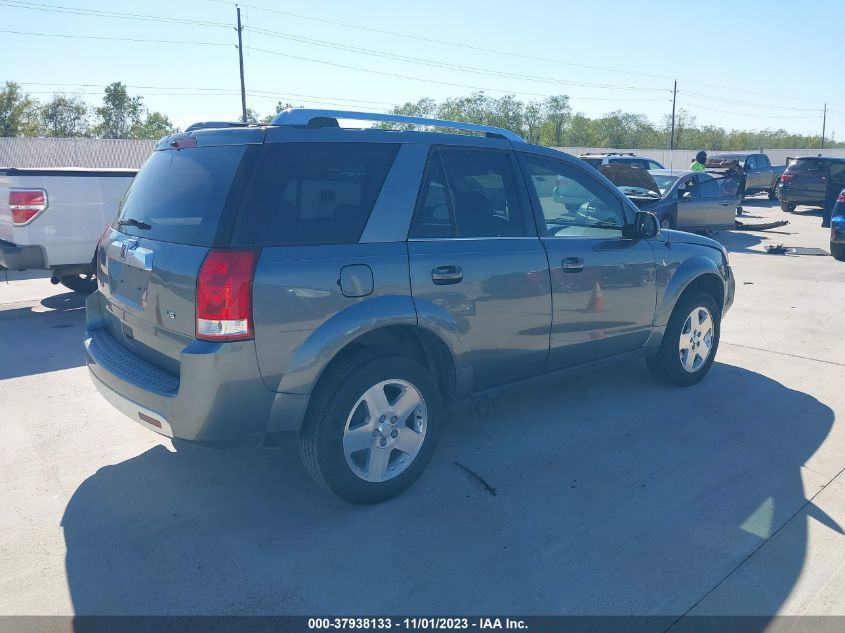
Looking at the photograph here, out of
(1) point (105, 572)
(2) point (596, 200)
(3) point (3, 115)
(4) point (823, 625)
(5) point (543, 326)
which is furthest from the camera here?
(3) point (3, 115)

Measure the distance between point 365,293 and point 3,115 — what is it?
172 ft

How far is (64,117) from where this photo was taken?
54.2m

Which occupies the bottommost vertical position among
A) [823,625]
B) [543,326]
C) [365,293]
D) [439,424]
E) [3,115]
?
[823,625]

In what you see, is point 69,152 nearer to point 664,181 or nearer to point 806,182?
point 664,181

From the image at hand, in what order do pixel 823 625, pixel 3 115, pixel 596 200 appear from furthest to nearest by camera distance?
1. pixel 3 115
2. pixel 596 200
3. pixel 823 625

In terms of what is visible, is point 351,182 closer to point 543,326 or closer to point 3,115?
point 543,326

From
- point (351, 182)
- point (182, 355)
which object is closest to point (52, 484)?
point (182, 355)

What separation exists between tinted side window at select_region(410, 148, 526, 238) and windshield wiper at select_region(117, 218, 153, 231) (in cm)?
142

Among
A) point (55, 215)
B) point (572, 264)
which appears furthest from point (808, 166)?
point (55, 215)

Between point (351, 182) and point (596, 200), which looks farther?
point (596, 200)

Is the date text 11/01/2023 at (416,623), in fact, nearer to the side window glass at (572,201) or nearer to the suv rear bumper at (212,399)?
the suv rear bumper at (212,399)

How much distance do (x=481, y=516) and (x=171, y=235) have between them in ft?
6.95

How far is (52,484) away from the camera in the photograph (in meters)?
3.91

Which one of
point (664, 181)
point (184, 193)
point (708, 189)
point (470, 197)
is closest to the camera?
point (184, 193)
